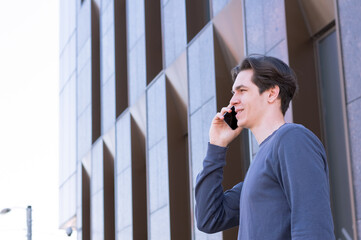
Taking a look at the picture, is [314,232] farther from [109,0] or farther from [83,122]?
[83,122]

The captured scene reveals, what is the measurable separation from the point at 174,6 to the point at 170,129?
2.74m

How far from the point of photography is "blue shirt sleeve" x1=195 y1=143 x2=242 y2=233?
3.76 meters

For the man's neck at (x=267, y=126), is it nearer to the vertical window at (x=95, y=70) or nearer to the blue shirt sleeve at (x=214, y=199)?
the blue shirt sleeve at (x=214, y=199)

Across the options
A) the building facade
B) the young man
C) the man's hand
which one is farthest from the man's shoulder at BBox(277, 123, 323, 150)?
the building facade

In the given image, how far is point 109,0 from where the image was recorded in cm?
2225

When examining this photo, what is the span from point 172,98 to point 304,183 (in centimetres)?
1283

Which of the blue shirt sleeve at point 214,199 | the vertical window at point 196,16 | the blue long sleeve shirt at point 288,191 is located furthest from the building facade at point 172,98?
the blue long sleeve shirt at point 288,191

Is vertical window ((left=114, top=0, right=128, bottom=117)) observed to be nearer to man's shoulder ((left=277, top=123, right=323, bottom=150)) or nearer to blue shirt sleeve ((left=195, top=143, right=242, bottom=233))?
blue shirt sleeve ((left=195, top=143, right=242, bottom=233))

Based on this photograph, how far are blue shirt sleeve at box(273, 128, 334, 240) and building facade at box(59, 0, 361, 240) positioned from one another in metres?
5.04

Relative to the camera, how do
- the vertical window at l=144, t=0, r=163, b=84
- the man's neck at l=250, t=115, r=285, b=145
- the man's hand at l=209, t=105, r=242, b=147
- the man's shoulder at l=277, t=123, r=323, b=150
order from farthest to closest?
the vertical window at l=144, t=0, r=163, b=84 → the man's hand at l=209, t=105, r=242, b=147 → the man's neck at l=250, t=115, r=285, b=145 → the man's shoulder at l=277, t=123, r=323, b=150

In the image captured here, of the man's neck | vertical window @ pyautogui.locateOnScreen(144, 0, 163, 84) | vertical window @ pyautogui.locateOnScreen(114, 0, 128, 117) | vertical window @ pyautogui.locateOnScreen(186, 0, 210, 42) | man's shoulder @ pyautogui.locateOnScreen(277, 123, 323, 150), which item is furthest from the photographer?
vertical window @ pyautogui.locateOnScreen(114, 0, 128, 117)

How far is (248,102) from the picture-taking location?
3510 millimetres

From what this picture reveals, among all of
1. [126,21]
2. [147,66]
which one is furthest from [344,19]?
[126,21]

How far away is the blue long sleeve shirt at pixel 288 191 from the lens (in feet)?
9.61
